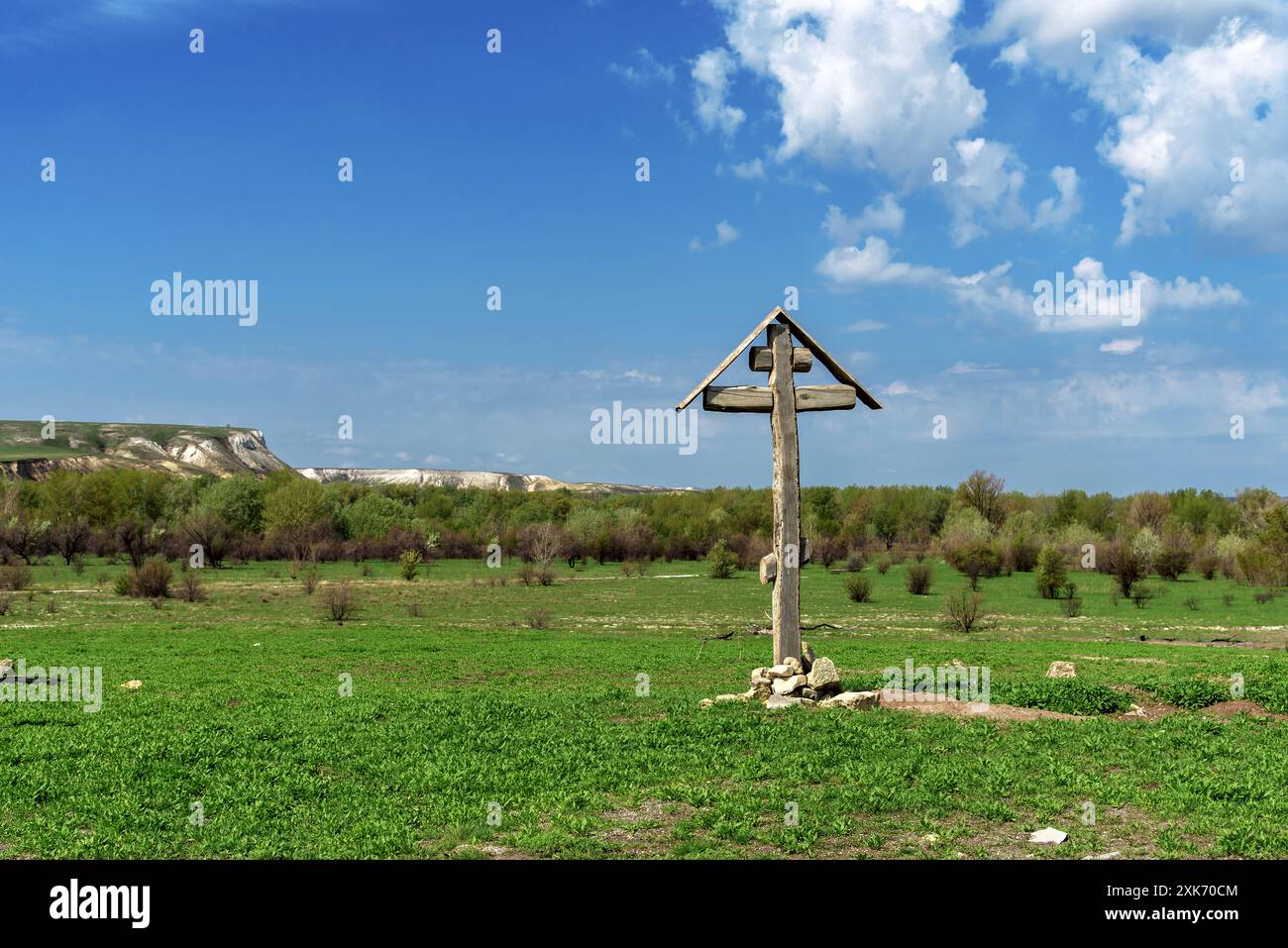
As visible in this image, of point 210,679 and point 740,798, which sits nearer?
point 740,798

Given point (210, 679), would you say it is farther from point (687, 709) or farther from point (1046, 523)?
point (1046, 523)

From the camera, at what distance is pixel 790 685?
48.3 feet

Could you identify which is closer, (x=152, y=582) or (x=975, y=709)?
(x=975, y=709)

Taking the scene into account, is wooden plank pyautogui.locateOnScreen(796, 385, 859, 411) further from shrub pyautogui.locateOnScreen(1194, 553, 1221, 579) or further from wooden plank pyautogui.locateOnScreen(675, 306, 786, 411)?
shrub pyautogui.locateOnScreen(1194, 553, 1221, 579)

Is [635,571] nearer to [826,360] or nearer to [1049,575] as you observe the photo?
[1049,575]

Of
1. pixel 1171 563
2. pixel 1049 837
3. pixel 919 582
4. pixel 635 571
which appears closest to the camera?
pixel 1049 837

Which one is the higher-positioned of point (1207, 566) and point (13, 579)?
point (13, 579)

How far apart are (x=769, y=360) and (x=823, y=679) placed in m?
5.20

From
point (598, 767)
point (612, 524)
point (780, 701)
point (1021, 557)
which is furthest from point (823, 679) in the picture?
point (612, 524)

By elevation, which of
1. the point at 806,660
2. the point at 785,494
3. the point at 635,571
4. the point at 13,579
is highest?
the point at 785,494

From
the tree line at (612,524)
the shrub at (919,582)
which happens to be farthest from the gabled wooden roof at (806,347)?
the tree line at (612,524)

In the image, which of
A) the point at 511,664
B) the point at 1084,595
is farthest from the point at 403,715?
the point at 1084,595
